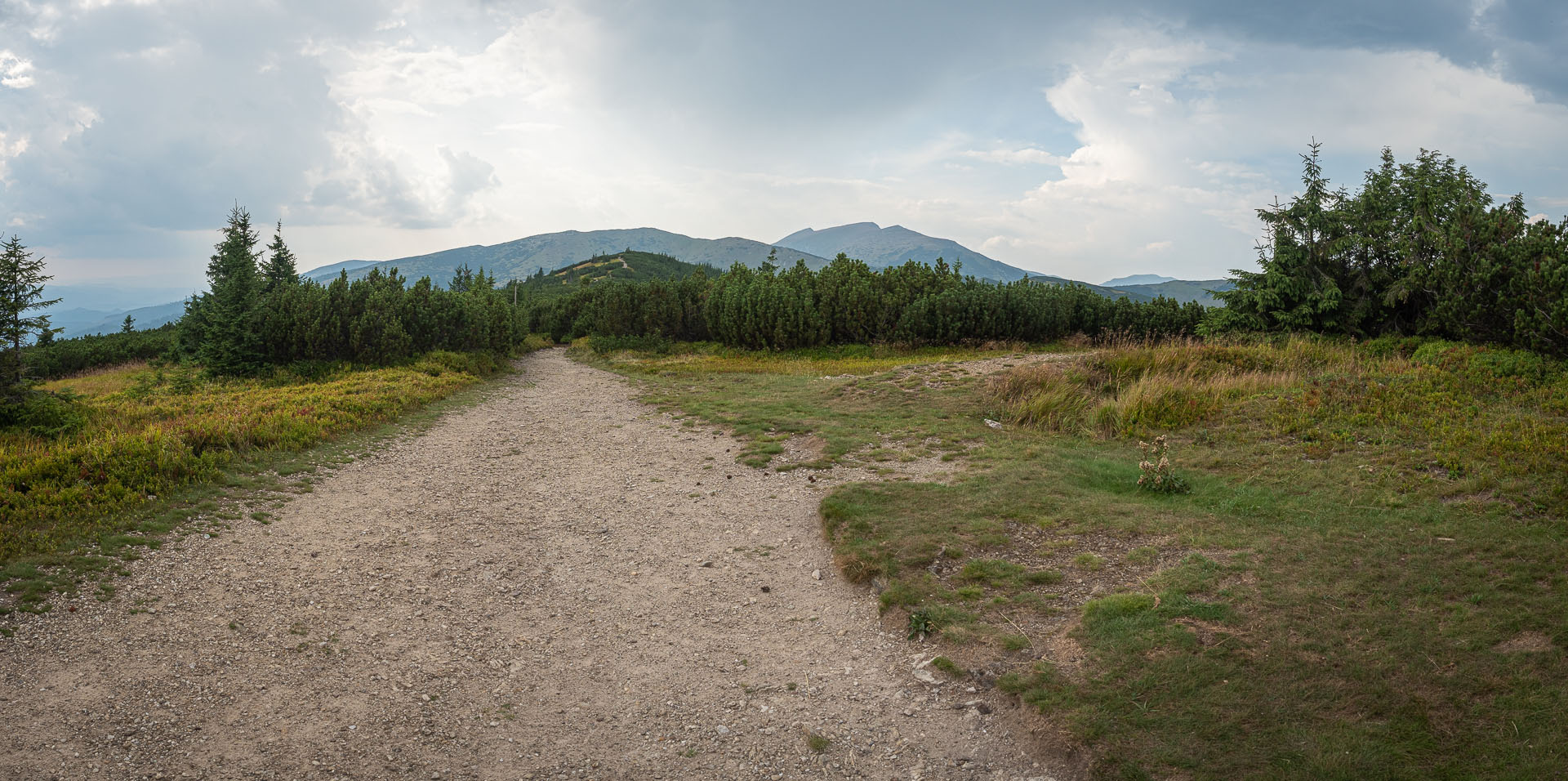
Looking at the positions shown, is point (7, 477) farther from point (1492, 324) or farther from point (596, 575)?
point (1492, 324)

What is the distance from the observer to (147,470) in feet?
28.7

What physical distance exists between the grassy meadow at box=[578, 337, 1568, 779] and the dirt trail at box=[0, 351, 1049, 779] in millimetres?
736

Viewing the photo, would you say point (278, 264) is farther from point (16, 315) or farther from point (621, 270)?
point (621, 270)

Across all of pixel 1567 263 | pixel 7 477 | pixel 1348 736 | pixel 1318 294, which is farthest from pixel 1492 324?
pixel 7 477

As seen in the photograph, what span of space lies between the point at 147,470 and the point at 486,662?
20.5 feet

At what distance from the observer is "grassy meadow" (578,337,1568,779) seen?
4180 millimetres

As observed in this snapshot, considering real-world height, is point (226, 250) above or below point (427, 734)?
above

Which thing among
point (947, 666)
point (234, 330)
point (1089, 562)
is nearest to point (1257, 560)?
point (1089, 562)

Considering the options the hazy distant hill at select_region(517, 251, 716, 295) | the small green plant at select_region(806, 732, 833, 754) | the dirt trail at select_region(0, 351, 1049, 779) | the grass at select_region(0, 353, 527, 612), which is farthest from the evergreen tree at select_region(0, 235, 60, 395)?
the hazy distant hill at select_region(517, 251, 716, 295)

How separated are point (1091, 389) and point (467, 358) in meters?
21.2

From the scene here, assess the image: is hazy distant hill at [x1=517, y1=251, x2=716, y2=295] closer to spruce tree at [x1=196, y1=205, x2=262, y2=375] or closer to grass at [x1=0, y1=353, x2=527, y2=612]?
spruce tree at [x1=196, y1=205, x2=262, y2=375]

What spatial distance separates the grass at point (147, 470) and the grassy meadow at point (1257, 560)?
7.11m

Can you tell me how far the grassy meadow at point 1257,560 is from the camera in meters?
4.18

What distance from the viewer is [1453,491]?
749 centimetres
